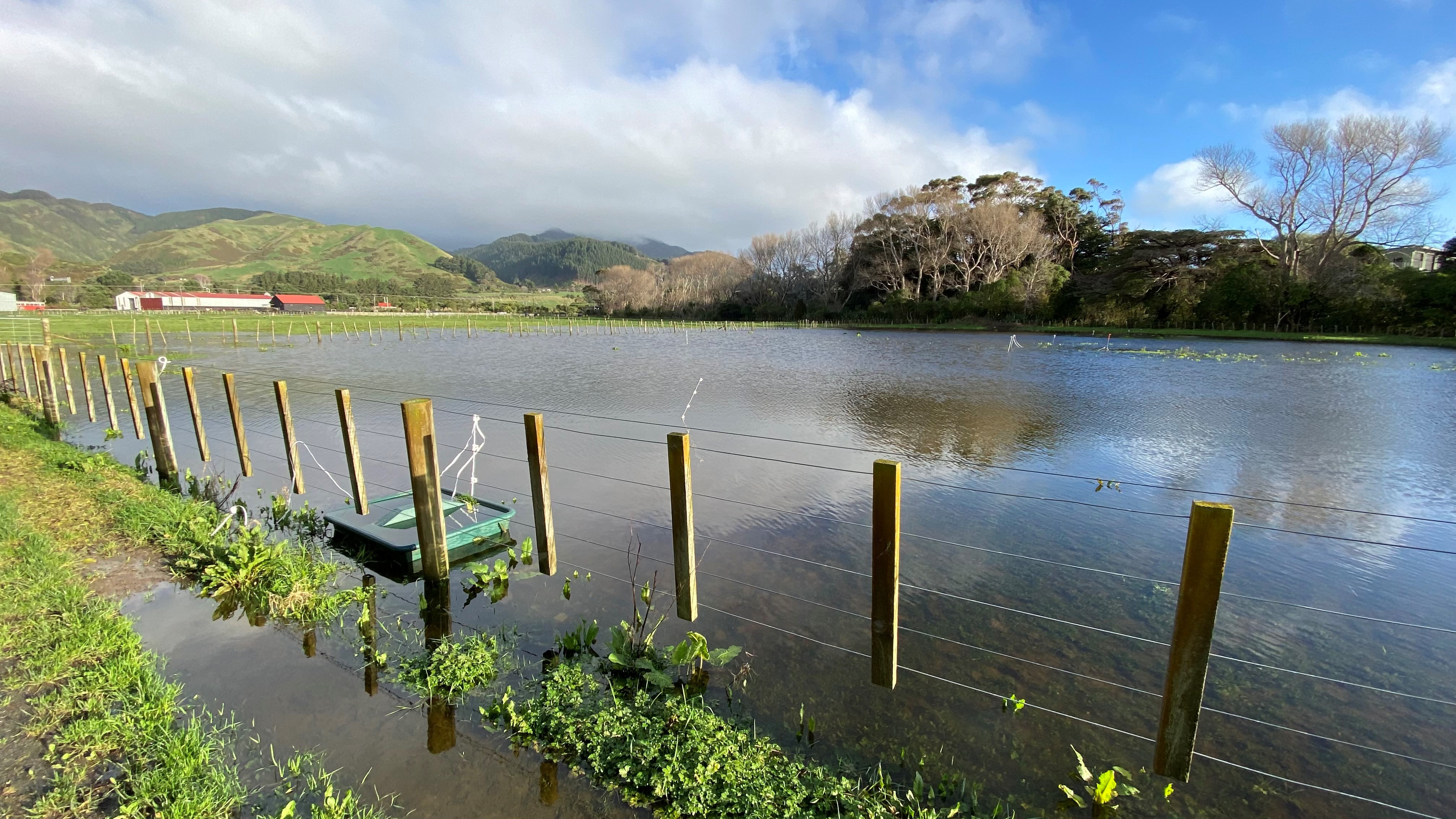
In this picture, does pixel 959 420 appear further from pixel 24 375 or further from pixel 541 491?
pixel 24 375

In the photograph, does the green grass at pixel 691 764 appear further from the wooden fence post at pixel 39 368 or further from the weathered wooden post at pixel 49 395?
the wooden fence post at pixel 39 368

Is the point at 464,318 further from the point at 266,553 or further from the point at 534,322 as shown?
the point at 266,553

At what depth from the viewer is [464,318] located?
3406 inches

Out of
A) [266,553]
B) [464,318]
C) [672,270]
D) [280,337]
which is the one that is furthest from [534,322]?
[266,553]

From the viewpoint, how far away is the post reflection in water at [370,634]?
15.0 ft

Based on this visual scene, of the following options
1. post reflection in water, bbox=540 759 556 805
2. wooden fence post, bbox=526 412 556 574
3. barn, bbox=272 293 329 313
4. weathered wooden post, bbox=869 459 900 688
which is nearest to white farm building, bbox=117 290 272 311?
barn, bbox=272 293 329 313

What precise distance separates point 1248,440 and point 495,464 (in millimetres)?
15488

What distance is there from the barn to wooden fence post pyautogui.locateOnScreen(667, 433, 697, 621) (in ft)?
413

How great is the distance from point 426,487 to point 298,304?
443ft

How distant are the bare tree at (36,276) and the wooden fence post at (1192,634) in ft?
396

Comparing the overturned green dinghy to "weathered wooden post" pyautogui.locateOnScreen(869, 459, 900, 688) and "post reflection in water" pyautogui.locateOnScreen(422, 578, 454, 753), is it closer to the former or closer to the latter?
"post reflection in water" pyautogui.locateOnScreen(422, 578, 454, 753)

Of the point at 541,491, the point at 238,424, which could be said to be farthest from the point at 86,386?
the point at 541,491

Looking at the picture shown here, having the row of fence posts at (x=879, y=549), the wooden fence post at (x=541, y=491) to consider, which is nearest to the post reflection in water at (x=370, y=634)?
the row of fence posts at (x=879, y=549)

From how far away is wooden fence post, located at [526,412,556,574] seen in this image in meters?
5.16
